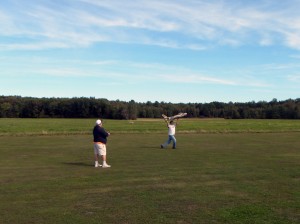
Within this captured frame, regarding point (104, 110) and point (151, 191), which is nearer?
point (151, 191)

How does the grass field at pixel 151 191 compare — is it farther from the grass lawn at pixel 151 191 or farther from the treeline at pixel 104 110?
the treeline at pixel 104 110

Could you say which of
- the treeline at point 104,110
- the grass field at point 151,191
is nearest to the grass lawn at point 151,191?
the grass field at point 151,191

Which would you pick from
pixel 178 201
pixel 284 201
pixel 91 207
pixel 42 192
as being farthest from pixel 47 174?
pixel 284 201

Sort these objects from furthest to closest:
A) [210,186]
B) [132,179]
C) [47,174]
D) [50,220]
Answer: [47,174] < [132,179] < [210,186] < [50,220]

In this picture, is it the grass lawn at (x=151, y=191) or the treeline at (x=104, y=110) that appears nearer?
the grass lawn at (x=151, y=191)

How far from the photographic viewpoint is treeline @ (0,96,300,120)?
111062mm

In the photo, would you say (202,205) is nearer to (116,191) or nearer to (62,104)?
(116,191)

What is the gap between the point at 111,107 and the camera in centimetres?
11175

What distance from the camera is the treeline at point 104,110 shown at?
111 meters

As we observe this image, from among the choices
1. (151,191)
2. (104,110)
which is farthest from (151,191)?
(104,110)

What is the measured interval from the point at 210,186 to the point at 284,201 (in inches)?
96.7

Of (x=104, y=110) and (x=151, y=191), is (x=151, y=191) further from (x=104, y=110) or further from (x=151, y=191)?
(x=104, y=110)

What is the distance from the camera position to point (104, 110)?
4481 inches

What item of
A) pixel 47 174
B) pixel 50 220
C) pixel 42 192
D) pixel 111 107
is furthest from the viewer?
pixel 111 107
